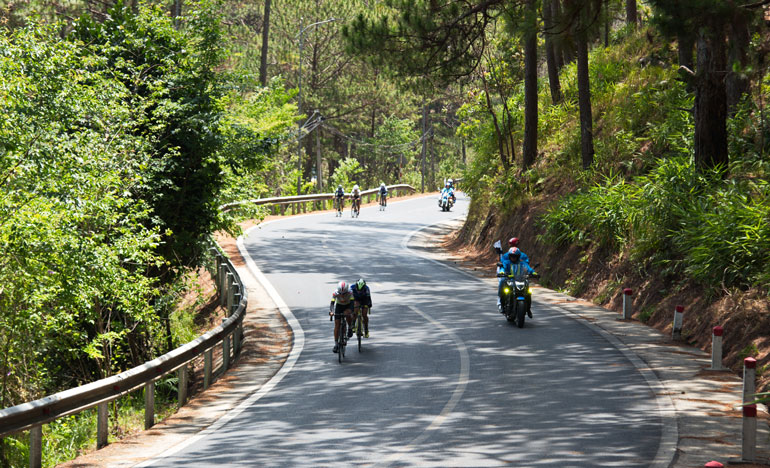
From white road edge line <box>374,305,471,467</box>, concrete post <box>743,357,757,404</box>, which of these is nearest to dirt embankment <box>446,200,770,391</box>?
concrete post <box>743,357,757,404</box>

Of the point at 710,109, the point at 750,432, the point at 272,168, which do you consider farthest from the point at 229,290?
the point at 750,432

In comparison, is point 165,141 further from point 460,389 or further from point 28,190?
point 460,389

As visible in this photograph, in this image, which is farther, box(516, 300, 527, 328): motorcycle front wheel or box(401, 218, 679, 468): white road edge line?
box(516, 300, 527, 328): motorcycle front wheel

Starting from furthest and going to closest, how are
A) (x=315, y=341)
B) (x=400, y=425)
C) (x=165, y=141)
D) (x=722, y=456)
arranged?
(x=165, y=141) → (x=315, y=341) → (x=400, y=425) → (x=722, y=456)

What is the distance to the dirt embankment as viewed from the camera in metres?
12.6

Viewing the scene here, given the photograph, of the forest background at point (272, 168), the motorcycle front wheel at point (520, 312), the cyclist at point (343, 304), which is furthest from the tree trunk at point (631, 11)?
the cyclist at point (343, 304)

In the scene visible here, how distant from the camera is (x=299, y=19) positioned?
60.0m

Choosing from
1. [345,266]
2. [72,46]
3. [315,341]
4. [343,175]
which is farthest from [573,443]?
[343,175]

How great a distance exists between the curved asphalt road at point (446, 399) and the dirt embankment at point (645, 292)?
1.52 m

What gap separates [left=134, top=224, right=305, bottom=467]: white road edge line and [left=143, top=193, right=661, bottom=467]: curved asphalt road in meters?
0.11

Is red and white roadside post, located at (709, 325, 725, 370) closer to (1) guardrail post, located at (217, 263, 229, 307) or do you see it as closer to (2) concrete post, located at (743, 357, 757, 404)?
(2) concrete post, located at (743, 357, 757, 404)

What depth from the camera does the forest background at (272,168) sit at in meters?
12.2

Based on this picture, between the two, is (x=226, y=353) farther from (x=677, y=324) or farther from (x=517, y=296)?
(x=677, y=324)

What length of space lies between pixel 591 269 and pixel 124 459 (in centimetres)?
1382
